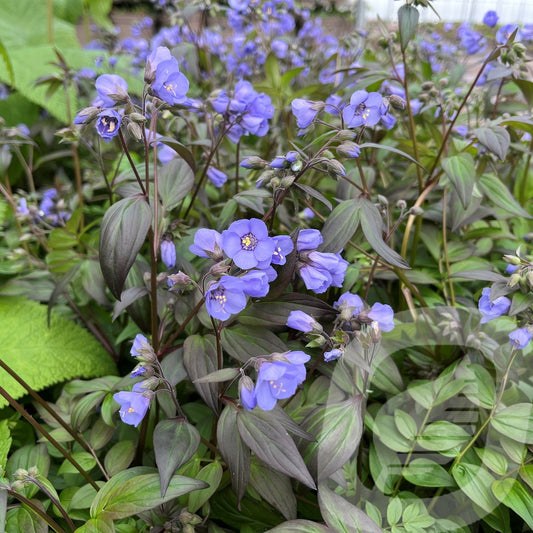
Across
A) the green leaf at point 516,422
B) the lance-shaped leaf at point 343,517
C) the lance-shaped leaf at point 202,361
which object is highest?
the lance-shaped leaf at point 202,361

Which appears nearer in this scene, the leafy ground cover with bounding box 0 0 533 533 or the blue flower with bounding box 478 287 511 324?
the leafy ground cover with bounding box 0 0 533 533

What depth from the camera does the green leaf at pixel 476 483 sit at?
3.07ft

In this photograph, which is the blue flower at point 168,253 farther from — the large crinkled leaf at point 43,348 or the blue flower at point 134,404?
the large crinkled leaf at point 43,348

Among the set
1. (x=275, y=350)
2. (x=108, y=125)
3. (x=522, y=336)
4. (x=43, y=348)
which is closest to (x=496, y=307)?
(x=522, y=336)

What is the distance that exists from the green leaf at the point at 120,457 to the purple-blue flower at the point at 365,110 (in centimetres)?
83

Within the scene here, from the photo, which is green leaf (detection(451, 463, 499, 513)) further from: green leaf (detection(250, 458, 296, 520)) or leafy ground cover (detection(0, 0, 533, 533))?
green leaf (detection(250, 458, 296, 520))

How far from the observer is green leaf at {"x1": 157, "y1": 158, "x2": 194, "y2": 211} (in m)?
1.11

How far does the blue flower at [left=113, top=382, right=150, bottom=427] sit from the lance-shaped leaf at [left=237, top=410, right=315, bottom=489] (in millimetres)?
164

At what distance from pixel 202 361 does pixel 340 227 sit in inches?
15.1

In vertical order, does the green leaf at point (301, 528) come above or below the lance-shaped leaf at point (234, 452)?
below

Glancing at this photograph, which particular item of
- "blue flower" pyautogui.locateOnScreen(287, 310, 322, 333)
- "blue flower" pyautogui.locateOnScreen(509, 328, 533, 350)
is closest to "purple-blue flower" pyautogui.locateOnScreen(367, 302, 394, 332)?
"blue flower" pyautogui.locateOnScreen(287, 310, 322, 333)

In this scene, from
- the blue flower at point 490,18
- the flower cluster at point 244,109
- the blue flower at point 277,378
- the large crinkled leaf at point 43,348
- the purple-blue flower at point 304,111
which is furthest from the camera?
the blue flower at point 490,18
